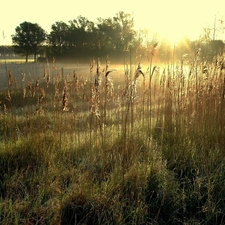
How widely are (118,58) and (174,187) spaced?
34.2 metres

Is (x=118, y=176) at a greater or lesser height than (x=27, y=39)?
lesser

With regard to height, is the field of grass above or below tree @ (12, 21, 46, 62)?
below

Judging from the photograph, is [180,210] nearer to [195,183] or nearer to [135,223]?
[195,183]

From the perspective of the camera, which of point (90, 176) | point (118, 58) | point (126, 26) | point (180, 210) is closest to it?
point (180, 210)

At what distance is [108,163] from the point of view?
2613 millimetres

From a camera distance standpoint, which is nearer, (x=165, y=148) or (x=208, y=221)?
(x=208, y=221)

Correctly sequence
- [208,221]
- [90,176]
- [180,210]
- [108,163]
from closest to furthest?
[208,221] → [180,210] → [90,176] → [108,163]

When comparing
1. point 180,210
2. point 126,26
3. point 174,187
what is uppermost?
point 126,26

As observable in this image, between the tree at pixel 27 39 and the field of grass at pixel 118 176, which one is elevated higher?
the tree at pixel 27 39

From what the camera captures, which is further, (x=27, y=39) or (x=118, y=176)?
(x=27, y=39)

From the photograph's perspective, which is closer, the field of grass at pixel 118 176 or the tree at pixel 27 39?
the field of grass at pixel 118 176

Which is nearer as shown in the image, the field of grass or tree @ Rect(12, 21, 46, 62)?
the field of grass

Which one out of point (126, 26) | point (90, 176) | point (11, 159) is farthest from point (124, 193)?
point (126, 26)

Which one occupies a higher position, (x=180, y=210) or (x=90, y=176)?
(x=90, y=176)
